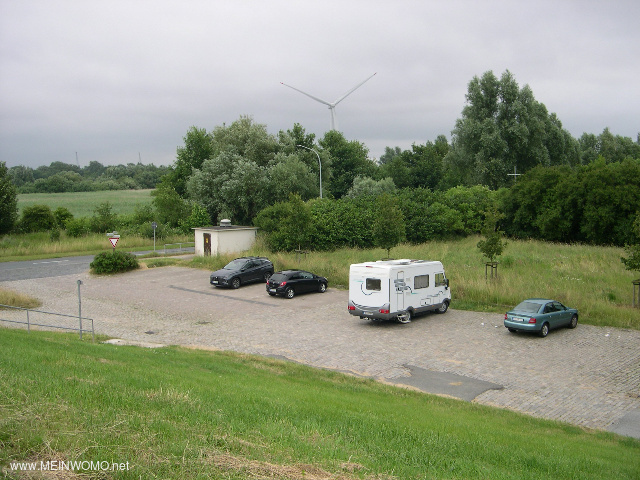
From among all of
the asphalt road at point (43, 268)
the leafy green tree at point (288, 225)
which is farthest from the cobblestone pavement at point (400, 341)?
the leafy green tree at point (288, 225)

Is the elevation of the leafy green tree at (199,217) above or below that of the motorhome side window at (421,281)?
above

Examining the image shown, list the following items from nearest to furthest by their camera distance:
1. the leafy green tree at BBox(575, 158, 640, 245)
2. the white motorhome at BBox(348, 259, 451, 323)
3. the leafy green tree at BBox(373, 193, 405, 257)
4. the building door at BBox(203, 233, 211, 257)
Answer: the white motorhome at BBox(348, 259, 451, 323), the leafy green tree at BBox(373, 193, 405, 257), the building door at BBox(203, 233, 211, 257), the leafy green tree at BBox(575, 158, 640, 245)

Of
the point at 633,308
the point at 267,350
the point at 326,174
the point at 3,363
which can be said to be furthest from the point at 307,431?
the point at 326,174

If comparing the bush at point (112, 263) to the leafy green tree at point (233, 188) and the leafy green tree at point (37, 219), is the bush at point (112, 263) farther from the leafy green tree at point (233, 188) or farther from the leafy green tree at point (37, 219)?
the leafy green tree at point (37, 219)

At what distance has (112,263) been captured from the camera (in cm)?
3528

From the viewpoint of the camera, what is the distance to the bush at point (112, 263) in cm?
3505

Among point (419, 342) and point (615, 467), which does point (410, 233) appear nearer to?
point (419, 342)

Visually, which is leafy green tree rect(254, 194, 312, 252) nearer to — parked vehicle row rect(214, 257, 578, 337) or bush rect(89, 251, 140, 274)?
bush rect(89, 251, 140, 274)

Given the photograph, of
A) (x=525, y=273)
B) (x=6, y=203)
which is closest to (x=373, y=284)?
(x=525, y=273)

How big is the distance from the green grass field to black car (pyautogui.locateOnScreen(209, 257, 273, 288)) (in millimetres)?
17340

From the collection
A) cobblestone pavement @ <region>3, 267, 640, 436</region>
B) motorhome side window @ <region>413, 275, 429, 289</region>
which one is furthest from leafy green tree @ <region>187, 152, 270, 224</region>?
motorhome side window @ <region>413, 275, 429, 289</region>

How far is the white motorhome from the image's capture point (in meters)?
21.3

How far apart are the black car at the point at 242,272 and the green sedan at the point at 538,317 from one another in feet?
51.2

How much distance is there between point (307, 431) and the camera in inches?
295
